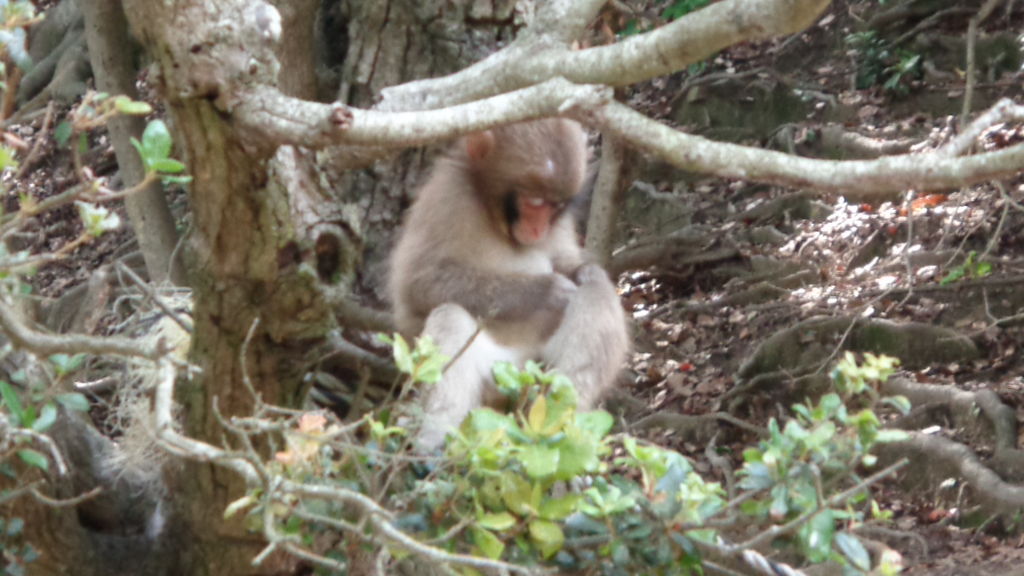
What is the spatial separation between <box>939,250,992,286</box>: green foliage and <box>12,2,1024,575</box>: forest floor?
1cm

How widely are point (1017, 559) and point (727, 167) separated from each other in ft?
10.5

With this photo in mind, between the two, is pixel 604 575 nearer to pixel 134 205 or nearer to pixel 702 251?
pixel 134 205

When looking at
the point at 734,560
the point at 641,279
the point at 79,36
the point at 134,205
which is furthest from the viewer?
the point at 79,36

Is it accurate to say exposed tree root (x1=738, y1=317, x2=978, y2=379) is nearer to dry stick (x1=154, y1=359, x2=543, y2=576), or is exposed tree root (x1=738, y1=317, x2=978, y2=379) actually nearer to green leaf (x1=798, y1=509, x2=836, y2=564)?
green leaf (x1=798, y1=509, x2=836, y2=564)

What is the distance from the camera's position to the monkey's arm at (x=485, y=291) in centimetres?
466

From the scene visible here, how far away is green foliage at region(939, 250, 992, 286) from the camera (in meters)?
6.44

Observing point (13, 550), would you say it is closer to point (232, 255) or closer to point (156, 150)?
point (232, 255)

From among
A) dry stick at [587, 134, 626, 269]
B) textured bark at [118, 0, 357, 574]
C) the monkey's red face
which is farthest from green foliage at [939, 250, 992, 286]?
textured bark at [118, 0, 357, 574]

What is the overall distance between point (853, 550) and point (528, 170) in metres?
2.27

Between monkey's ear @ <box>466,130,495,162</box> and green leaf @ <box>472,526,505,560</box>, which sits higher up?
monkey's ear @ <box>466,130,495,162</box>

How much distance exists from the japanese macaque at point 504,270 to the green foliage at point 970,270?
249 centimetres

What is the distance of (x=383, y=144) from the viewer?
2883 millimetres

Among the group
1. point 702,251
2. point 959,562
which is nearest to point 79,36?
point 702,251

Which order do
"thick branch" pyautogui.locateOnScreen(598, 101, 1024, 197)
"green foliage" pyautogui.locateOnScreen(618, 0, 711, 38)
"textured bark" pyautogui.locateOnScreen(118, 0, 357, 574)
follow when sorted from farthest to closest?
"green foliage" pyautogui.locateOnScreen(618, 0, 711, 38) < "textured bark" pyautogui.locateOnScreen(118, 0, 357, 574) < "thick branch" pyautogui.locateOnScreen(598, 101, 1024, 197)
